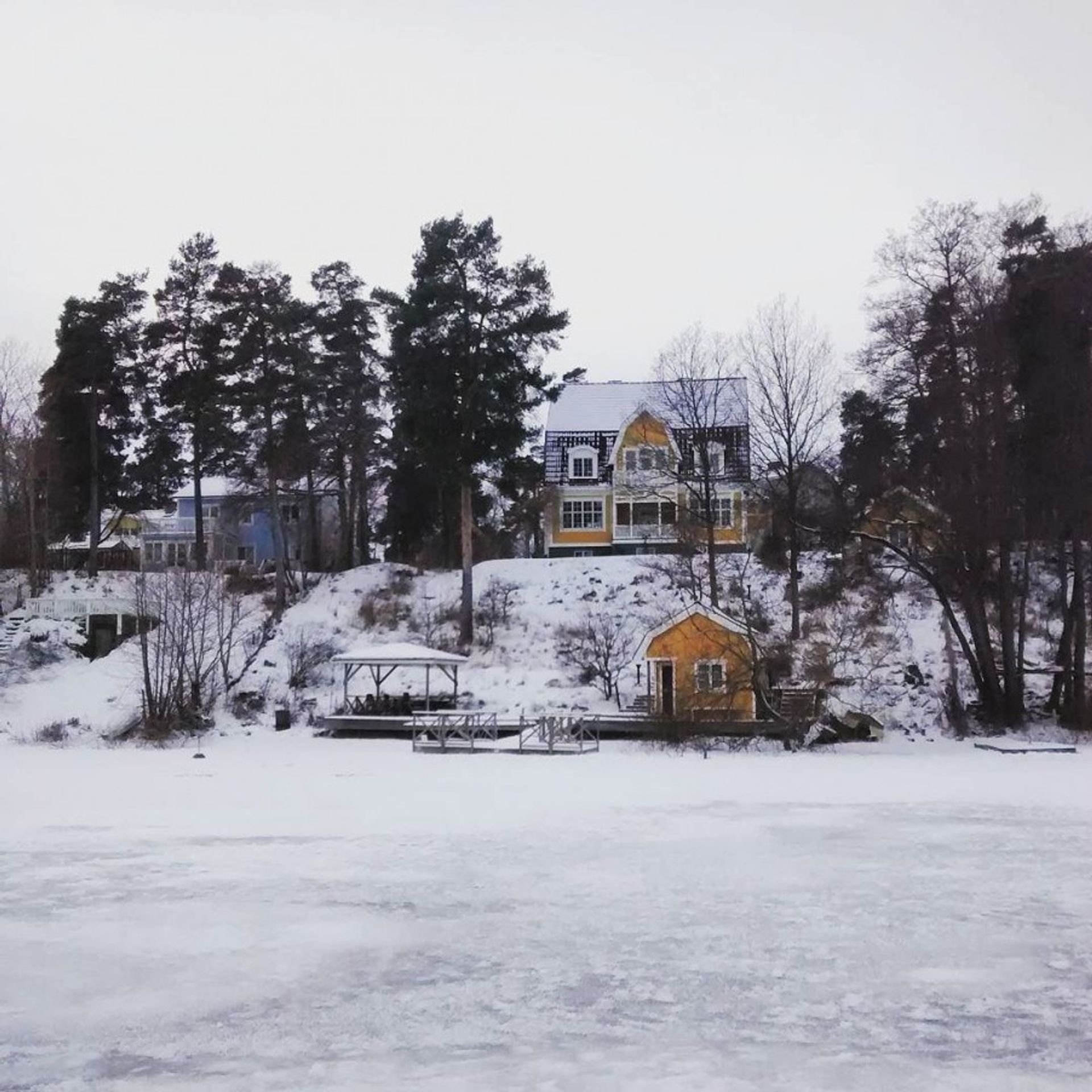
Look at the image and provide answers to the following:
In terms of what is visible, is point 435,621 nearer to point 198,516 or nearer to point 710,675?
point 710,675

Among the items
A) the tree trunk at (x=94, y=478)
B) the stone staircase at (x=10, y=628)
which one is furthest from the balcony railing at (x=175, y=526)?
the stone staircase at (x=10, y=628)

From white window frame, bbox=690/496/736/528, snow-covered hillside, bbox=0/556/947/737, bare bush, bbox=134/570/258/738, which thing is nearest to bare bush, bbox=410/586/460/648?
snow-covered hillside, bbox=0/556/947/737

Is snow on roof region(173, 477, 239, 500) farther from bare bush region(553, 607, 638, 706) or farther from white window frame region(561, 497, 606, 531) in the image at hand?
bare bush region(553, 607, 638, 706)

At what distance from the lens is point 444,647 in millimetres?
35688

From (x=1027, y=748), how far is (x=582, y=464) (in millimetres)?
24822

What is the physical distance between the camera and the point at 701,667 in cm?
2934

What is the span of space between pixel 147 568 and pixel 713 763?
27560 mm

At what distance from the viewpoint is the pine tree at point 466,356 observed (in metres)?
34.9

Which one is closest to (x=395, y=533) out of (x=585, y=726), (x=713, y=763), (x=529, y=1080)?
(x=585, y=726)

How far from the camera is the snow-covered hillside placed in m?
31.5

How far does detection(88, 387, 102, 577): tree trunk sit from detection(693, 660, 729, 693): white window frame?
2436cm

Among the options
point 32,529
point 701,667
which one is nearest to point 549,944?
point 701,667

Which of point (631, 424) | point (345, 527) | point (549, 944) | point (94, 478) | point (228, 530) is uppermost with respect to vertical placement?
point (631, 424)

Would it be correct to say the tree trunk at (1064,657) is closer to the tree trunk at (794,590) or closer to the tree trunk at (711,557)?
the tree trunk at (794,590)
